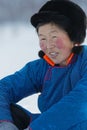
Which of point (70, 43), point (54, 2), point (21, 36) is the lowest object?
point (21, 36)

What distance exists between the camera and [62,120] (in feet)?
3.55

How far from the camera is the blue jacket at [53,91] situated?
3.56 ft

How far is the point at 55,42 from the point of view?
1.25 metres

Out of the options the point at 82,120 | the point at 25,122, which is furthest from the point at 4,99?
the point at 82,120

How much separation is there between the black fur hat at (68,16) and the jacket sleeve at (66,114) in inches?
8.3

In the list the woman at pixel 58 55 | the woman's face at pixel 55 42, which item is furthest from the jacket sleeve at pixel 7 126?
the woman's face at pixel 55 42

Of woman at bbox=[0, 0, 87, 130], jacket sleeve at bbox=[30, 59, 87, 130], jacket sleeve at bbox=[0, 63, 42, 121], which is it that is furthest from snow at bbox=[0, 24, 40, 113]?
jacket sleeve at bbox=[30, 59, 87, 130]

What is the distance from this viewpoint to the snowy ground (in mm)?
2303

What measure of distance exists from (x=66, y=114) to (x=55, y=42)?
0.84 feet

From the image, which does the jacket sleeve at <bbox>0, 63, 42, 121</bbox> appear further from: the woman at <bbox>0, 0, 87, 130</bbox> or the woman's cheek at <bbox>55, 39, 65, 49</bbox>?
the woman's cheek at <bbox>55, 39, 65, 49</bbox>

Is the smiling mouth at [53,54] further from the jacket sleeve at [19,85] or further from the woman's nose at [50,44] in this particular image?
the jacket sleeve at [19,85]

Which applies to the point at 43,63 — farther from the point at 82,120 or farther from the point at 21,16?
the point at 21,16

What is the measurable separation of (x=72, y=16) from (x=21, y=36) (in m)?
1.58

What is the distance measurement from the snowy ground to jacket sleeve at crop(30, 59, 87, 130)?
3.46ft
